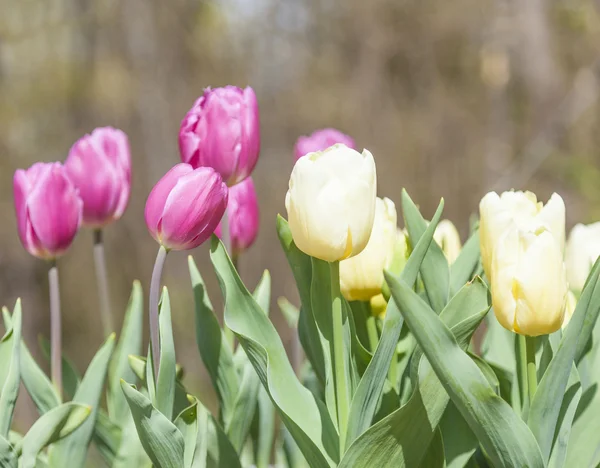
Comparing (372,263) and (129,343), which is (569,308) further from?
(129,343)

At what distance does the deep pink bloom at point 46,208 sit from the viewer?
0.62m

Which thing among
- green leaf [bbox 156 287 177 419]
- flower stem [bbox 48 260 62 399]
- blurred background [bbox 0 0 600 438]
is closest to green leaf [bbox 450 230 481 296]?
green leaf [bbox 156 287 177 419]

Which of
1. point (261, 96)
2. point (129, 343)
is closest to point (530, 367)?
point (129, 343)

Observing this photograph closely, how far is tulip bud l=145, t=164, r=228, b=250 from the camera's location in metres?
0.49

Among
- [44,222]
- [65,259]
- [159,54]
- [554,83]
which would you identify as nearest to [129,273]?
[65,259]

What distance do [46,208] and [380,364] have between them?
335 millimetres

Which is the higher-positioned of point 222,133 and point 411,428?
point 222,133

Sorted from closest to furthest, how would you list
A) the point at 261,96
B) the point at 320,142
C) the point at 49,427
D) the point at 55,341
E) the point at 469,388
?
the point at 469,388
the point at 49,427
the point at 55,341
the point at 320,142
the point at 261,96

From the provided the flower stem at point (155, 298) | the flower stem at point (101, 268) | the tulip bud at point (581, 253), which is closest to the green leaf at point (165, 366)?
the flower stem at point (155, 298)

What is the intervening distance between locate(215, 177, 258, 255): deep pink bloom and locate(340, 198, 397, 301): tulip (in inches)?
6.9

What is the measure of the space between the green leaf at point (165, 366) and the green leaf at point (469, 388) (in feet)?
0.57

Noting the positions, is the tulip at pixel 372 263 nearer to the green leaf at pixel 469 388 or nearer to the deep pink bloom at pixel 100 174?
the green leaf at pixel 469 388

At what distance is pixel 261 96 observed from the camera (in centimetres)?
305

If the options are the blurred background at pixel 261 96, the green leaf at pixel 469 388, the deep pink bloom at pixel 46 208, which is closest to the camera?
the green leaf at pixel 469 388
